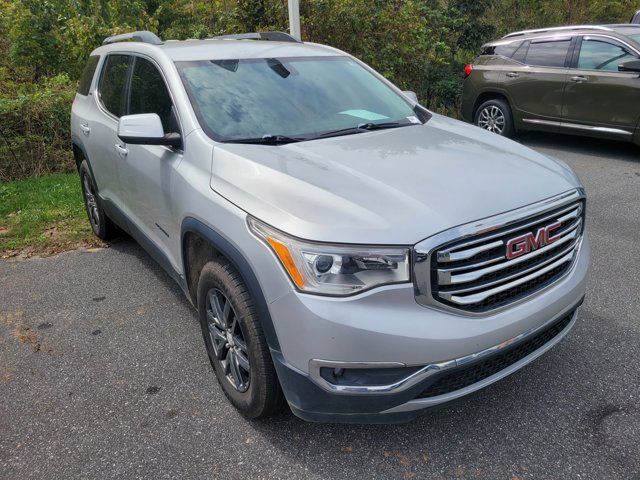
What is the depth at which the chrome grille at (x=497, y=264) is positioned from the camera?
6.88 feet

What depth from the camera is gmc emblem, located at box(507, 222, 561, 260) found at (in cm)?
226

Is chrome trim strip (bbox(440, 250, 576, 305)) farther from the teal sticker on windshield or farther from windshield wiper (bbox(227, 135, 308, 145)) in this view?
the teal sticker on windshield

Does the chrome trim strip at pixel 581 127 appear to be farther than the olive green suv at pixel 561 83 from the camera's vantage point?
Yes

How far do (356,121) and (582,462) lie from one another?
2139mm

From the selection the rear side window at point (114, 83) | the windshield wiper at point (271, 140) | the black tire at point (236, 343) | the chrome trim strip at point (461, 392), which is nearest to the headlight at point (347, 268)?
the black tire at point (236, 343)

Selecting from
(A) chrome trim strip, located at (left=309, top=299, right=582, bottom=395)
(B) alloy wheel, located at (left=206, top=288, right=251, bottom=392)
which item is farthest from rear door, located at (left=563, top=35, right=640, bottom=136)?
(B) alloy wheel, located at (left=206, top=288, right=251, bottom=392)

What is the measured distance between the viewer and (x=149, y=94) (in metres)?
→ 3.54

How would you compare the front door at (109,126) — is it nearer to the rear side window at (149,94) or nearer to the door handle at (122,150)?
the door handle at (122,150)

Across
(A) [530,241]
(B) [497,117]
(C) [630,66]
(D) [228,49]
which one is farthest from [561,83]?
(A) [530,241]

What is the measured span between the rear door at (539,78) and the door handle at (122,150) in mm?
6295

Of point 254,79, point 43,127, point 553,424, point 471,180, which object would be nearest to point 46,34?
point 43,127

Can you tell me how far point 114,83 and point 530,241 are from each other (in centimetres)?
341

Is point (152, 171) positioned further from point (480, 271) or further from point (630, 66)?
point (630, 66)

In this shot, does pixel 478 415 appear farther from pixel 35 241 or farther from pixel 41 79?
pixel 41 79
